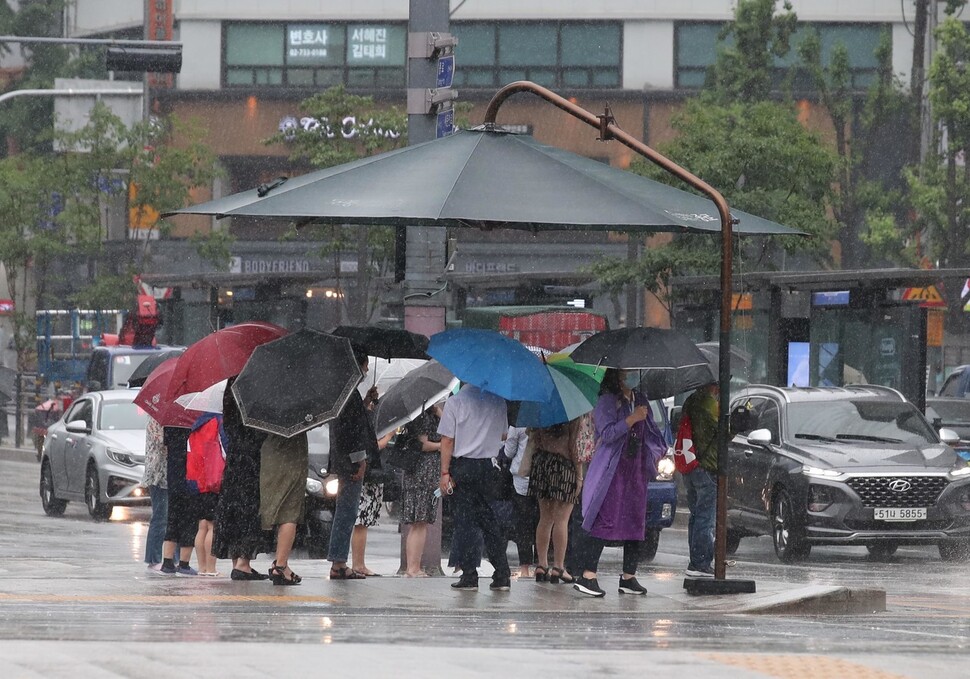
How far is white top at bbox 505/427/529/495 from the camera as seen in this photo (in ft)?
50.8

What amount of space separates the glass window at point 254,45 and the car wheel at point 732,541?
38.7 meters

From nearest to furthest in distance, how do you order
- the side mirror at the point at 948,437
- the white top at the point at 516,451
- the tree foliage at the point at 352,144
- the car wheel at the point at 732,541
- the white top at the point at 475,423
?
the white top at the point at 475,423, the white top at the point at 516,451, the side mirror at the point at 948,437, the car wheel at the point at 732,541, the tree foliage at the point at 352,144

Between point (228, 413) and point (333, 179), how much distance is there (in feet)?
6.12

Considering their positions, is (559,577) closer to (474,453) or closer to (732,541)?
(474,453)

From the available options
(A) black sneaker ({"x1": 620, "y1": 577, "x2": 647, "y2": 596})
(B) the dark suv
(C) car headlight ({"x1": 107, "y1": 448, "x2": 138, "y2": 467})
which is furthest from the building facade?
(A) black sneaker ({"x1": 620, "y1": 577, "x2": 647, "y2": 596})

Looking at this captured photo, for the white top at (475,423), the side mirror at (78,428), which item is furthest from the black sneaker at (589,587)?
the side mirror at (78,428)

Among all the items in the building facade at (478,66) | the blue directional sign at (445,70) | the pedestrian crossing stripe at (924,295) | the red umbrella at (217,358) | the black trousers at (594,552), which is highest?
the building facade at (478,66)

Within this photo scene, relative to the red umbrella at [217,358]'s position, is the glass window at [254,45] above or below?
above

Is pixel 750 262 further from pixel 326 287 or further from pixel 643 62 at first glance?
pixel 643 62

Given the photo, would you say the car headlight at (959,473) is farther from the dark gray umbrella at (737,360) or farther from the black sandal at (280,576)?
the black sandal at (280,576)

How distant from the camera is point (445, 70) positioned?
15.9m

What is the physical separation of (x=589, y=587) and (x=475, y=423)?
4.64 ft

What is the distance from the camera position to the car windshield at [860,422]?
19.7 meters

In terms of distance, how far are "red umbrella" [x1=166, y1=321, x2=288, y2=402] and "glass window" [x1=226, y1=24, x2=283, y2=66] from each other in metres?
43.7
